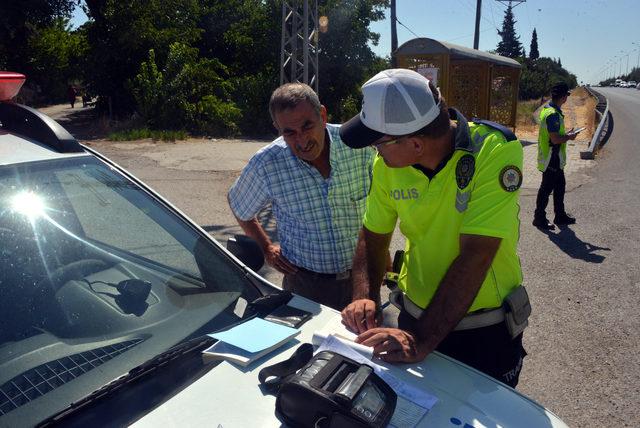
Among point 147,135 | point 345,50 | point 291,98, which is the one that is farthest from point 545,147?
point 345,50

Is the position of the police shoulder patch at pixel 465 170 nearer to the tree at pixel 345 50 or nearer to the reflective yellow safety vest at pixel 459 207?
the reflective yellow safety vest at pixel 459 207

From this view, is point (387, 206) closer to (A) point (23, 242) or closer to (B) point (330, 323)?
(B) point (330, 323)

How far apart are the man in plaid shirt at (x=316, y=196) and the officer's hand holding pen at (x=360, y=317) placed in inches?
29.7

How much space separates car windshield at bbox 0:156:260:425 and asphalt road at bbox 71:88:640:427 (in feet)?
8.15

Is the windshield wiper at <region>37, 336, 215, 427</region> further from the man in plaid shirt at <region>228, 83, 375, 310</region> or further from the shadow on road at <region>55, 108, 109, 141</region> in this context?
the shadow on road at <region>55, 108, 109, 141</region>

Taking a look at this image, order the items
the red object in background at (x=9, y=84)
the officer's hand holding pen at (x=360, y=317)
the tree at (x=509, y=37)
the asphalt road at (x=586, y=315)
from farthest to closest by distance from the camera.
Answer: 1. the tree at (x=509, y=37)
2. the asphalt road at (x=586, y=315)
3. the red object in background at (x=9, y=84)
4. the officer's hand holding pen at (x=360, y=317)

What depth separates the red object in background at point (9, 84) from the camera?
2.02 metres

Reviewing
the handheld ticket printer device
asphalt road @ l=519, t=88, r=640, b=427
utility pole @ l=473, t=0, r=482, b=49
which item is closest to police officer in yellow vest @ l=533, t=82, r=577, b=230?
asphalt road @ l=519, t=88, r=640, b=427

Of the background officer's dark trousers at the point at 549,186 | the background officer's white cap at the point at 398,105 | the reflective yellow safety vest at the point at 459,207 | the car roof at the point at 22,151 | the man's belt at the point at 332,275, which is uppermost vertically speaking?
the background officer's white cap at the point at 398,105

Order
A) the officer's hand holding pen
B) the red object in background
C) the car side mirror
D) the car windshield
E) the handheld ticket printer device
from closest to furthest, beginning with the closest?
1. the handheld ticket printer device
2. the car windshield
3. the officer's hand holding pen
4. the red object in background
5. the car side mirror

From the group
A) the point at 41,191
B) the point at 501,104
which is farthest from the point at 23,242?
the point at 501,104

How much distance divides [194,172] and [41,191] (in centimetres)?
1001

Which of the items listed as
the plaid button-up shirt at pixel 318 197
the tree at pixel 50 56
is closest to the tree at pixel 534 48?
the tree at pixel 50 56

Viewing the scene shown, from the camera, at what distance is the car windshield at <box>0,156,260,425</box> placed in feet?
5.13
